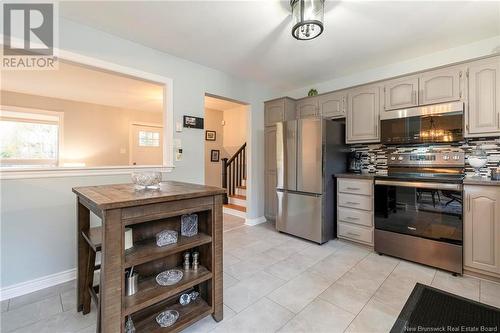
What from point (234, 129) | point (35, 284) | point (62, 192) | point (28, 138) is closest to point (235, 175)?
point (234, 129)

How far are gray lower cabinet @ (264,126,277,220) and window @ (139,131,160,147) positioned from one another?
3542mm

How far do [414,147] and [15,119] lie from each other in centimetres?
683

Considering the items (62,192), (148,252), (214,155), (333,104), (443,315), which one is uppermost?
(333,104)

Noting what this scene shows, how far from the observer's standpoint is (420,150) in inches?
110

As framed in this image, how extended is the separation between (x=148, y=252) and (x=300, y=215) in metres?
2.33

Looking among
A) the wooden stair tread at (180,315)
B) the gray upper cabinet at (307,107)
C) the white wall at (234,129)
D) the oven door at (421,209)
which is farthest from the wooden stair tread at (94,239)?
the white wall at (234,129)

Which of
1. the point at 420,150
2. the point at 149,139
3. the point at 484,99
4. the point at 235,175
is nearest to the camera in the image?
the point at 484,99

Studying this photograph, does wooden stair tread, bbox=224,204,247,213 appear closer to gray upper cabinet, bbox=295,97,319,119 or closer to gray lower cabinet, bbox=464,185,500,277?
gray upper cabinet, bbox=295,97,319,119

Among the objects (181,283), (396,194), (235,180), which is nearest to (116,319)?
Result: (181,283)

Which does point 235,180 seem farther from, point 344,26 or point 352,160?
point 344,26

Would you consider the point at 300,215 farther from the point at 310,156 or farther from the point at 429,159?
the point at 429,159

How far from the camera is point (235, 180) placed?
5414 millimetres

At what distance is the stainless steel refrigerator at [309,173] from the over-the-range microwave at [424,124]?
62 cm

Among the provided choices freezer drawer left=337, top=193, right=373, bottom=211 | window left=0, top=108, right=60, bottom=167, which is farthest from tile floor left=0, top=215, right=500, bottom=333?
window left=0, top=108, right=60, bottom=167
